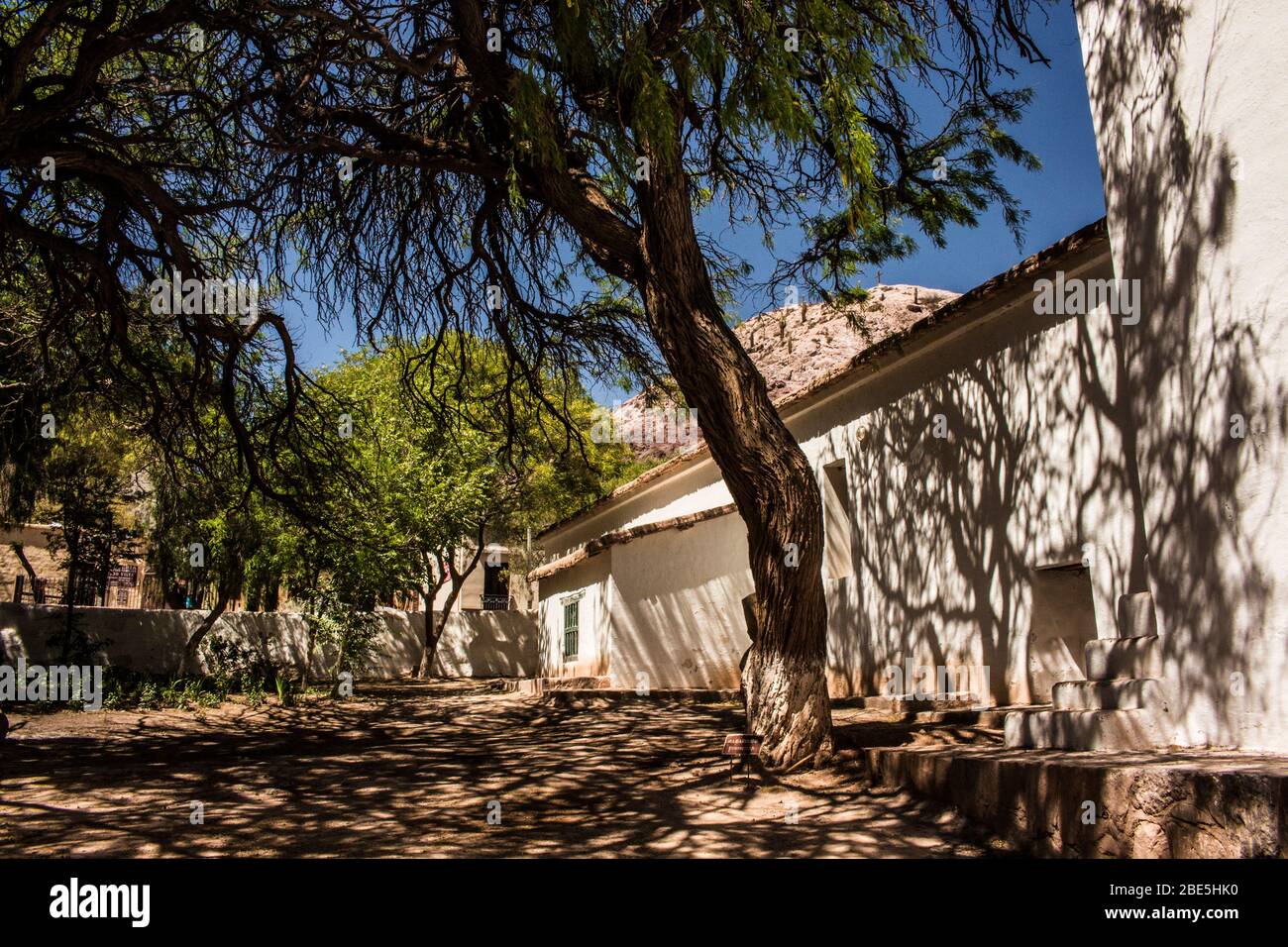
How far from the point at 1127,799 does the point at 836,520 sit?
8.36 metres

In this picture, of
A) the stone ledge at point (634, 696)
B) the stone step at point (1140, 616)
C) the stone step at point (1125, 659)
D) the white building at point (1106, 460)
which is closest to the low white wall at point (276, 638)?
the stone ledge at point (634, 696)

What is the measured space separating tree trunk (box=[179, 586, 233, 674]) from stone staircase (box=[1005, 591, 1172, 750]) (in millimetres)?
17049

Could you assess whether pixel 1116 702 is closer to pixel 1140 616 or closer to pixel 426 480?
pixel 1140 616

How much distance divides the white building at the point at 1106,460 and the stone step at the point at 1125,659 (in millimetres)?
20

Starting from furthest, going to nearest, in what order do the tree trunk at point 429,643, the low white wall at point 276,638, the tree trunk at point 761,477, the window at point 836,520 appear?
the tree trunk at point 429,643 → the low white wall at point 276,638 → the window at point 836,520 → the tree trunk at point 761,477

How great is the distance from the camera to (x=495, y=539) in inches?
1294

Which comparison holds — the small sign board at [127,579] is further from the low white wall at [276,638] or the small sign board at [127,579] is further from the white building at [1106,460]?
the white building at [1106,460]

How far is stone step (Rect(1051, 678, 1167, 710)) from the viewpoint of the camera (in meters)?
5.55

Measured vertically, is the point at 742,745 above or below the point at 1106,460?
below

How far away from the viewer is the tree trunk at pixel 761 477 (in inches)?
284

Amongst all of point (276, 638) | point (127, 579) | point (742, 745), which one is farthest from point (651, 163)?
point (127, 579)

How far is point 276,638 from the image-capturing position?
2298 cm

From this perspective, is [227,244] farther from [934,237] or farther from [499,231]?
[934,237]

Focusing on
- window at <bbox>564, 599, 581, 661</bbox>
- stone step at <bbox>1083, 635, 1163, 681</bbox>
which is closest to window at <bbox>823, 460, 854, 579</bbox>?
stone step at <bbox>1083, 635, 1163, 681</bbox>
